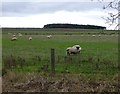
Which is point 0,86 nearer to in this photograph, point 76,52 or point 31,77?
point 31,77

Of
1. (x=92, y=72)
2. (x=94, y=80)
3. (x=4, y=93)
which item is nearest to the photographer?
(x=4, y=93)

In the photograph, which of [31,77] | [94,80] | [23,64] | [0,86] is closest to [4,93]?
[0,86]

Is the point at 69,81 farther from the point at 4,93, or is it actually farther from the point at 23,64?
the point at 23,64

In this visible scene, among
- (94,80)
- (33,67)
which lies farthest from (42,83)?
(33,67)

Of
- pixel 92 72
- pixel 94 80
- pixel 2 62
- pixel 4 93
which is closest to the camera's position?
pixel 4 93

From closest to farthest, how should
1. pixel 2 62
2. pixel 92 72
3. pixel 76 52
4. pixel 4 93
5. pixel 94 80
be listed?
pixel 4 93 < pixel 94 80 < pixel 92 72 < pixel 2 62 < pixel 76 52

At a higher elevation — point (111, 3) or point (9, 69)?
point (111, 3)

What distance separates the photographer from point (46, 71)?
1441 cm

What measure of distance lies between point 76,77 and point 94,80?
2.41 feet

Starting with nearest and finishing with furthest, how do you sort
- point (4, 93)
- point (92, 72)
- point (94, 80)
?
1. point (4, 93)
2. point (94, 80)
3. point (92, 72)

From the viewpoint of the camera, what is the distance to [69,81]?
12016 mm

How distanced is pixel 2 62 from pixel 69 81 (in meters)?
5.23

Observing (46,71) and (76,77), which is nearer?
(76,77)

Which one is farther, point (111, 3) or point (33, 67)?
point (33, 67)
